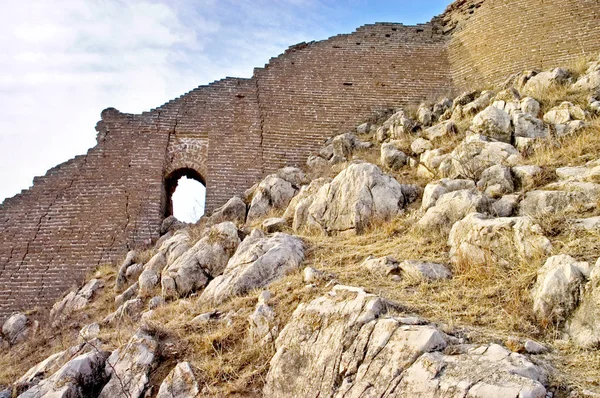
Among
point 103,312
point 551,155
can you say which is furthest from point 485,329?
point 103,312

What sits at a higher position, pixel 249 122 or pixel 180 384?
pixel 249 122

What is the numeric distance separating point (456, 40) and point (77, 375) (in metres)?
12.7

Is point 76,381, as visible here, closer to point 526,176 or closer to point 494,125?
point 526,176

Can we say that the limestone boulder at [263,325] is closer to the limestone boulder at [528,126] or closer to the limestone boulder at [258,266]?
the limestone boulder at [258,266]

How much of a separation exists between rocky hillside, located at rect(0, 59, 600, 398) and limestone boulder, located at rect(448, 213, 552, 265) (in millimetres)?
15

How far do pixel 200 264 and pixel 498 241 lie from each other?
4033 mm

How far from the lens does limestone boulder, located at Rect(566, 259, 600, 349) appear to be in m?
3.32

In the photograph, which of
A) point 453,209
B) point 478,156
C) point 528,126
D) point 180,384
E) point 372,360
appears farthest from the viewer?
point 528,126

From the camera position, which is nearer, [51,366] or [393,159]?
[51,366]

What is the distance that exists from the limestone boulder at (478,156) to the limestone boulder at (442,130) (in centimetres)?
134

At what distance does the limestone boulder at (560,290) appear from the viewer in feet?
11.8

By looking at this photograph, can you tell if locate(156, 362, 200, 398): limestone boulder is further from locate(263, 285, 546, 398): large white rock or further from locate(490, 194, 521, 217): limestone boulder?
locate(490, 194, 521, 217): limestone boulder

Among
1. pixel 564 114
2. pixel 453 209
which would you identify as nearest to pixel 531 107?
pixel 564 114

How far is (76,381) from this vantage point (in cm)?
437
